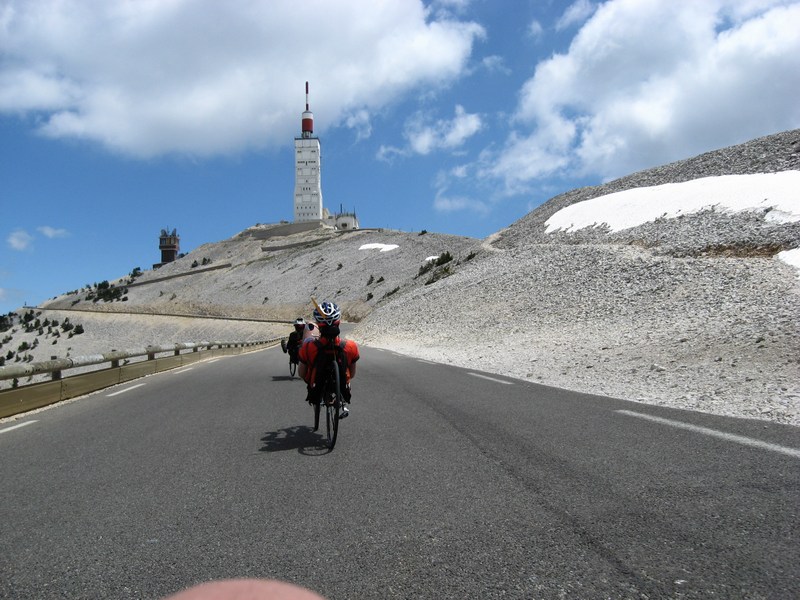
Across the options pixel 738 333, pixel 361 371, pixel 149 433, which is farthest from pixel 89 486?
pixel 738 333

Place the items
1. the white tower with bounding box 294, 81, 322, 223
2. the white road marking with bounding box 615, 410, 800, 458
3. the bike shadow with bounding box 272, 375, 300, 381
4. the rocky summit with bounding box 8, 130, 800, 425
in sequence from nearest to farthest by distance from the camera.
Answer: the white road marking with bounding box 615, 410, 800, 458 < the rocky summit with bounding box 8, 130, 800, 425 < the bike shadow with bounding box 272, 375, 300, 381 < the white tower with bounding box 294, 81, 322, 223

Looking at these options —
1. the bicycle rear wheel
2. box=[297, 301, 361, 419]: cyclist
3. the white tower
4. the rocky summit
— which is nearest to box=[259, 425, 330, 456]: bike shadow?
the bicycle rear wheel

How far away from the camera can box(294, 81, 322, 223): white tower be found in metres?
181

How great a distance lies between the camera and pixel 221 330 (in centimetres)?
7631

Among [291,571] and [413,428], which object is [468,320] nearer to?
[413,428]

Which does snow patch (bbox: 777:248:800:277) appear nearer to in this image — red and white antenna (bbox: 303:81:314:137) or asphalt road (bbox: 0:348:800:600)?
asphalt road (bbox: 0:348:800:600)

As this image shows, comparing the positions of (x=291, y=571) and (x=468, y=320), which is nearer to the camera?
(x=291, y=571)

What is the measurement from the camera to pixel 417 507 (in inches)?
183

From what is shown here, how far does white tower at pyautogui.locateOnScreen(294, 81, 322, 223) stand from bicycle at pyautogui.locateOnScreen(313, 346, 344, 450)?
572 ft

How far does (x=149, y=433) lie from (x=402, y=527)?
5245 mm

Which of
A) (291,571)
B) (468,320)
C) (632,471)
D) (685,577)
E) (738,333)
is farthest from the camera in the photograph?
(468,320)

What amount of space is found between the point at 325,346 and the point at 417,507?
10.5 ft

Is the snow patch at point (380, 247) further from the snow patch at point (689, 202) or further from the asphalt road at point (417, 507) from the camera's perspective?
the asphalt road at point (417, 507)

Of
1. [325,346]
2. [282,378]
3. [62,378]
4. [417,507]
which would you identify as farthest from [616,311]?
[417,507]
